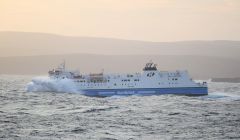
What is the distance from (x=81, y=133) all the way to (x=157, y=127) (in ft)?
21.4

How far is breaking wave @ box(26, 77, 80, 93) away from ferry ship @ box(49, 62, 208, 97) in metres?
0.94

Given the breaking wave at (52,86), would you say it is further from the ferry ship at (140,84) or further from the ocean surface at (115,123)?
the ocean surface at (115,123)

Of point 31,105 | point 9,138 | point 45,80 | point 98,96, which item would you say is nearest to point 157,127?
point 9,138

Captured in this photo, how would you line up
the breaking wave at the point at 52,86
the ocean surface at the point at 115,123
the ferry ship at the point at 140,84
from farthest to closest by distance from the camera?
1. the breaking wave at the point at 52,86
2. the ferry ship at the point at 140,84
3. the ocean surface at the point at 115,123

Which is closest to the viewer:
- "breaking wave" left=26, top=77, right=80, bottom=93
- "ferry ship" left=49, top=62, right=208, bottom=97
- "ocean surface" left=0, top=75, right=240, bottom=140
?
"ocean surface" left=0, top=75, right=240, bottom=140

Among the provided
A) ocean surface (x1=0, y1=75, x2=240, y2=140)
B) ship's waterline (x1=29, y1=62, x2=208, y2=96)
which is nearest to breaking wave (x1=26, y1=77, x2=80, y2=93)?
ship's waterline (x1=29, y1=62, x2=208, y2=96)

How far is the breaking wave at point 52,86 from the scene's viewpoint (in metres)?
73.1

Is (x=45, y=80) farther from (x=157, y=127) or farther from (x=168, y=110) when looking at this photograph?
(x=157, y=127)

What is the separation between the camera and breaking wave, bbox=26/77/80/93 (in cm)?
7312

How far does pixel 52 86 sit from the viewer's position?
76625 millimetres

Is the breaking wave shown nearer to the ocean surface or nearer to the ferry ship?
the ferry ship

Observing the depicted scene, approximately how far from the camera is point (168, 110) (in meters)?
49.3

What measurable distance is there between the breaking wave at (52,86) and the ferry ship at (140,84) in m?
0.94

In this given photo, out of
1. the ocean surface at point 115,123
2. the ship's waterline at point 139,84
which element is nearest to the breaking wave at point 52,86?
the ship's waterline at point 139,84
